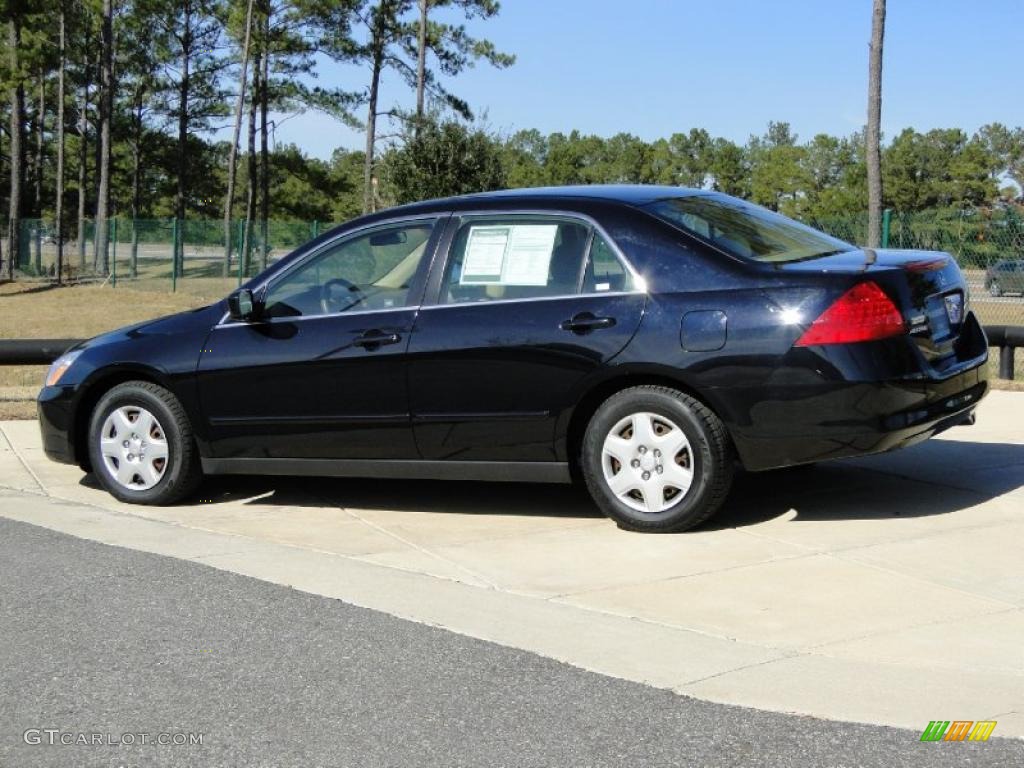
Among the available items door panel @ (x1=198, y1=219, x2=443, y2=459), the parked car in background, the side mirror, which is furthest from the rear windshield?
the parked car in background

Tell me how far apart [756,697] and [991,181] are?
91624 millimetres

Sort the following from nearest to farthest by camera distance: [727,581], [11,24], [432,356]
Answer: [727,581] → [432,356] → [11,24]

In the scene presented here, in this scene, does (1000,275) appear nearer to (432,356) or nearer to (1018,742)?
(432,356)

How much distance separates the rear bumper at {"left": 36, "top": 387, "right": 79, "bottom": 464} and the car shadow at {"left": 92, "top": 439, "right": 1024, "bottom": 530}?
0.64m

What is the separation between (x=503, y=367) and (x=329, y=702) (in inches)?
103

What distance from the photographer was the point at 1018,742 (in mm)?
3781

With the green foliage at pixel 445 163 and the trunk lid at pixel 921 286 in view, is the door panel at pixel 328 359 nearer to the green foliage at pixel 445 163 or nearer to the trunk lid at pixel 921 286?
the trunk lid at pixel 921 286

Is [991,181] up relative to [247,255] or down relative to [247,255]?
up

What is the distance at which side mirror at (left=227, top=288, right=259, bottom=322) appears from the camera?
7180mm

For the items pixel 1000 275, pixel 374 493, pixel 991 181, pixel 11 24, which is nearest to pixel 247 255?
pixel 11 24

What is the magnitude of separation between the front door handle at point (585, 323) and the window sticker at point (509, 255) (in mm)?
297

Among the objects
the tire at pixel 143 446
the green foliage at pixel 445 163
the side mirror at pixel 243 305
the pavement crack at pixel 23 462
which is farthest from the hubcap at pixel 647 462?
the green foliage at pixel 445 163

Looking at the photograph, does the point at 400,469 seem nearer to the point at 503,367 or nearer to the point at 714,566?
the point at 503,367

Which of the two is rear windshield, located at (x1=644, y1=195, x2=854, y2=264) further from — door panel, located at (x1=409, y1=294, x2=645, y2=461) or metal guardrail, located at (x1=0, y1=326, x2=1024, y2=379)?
metal guardrail, located at (x1=0, y1=326, x2=1024, y2=379)
